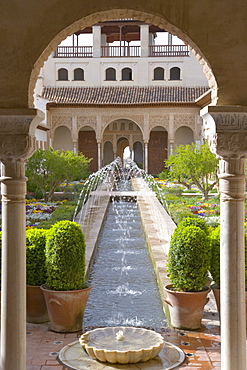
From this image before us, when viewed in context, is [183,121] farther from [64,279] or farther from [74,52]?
[64,279]

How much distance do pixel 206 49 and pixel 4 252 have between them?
1.95 m

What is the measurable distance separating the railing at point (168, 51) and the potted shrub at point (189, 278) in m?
29.3

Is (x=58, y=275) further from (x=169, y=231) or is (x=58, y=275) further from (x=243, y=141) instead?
(x=169, y=231)

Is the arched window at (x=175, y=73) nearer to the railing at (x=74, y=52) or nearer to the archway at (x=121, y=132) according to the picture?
the archway at (x=121, y=132)

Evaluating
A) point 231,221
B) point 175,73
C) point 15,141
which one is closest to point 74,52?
point 175,73

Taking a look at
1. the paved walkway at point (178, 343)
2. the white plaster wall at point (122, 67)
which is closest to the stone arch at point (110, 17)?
the paved walkway at point (178, 343)

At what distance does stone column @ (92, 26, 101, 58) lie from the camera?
33031 mm

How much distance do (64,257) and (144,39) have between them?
29558 millimetres

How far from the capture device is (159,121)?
31.3 m

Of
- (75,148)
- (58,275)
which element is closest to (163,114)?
(75,148)

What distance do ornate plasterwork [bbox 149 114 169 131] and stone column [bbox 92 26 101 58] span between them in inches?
234

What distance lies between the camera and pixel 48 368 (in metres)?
4.10

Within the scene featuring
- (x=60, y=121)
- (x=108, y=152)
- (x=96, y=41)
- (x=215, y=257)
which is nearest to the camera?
(x=215, y=257)

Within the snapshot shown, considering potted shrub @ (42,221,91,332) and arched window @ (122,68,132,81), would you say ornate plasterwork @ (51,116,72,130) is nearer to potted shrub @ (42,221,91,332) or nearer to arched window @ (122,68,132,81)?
arched window @ (122,68,132,81)
